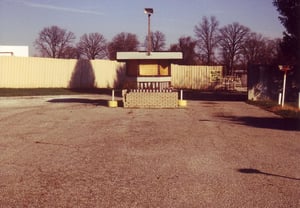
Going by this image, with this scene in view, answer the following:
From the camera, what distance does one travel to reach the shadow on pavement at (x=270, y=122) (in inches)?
540

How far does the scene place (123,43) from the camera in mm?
98750

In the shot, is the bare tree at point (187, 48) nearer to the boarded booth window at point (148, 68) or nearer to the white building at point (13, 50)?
the white building at point (13, 50)

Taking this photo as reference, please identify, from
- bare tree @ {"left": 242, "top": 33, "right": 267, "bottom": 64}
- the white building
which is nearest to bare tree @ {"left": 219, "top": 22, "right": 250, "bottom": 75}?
bare tree @ {"left": 242, "top": 33, "right": 267, "bottom": 64}

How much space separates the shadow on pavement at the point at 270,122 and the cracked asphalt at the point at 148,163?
4 centimetres

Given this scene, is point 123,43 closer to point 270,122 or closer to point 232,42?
point 232,42

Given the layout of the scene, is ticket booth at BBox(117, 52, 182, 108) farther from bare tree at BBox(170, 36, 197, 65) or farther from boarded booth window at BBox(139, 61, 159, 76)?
bare tree at BBox(170, 36, 197, 65)

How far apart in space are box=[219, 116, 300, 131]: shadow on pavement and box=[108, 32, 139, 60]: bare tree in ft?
260

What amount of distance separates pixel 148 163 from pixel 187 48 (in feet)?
240

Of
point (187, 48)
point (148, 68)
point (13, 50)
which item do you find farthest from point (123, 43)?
point (148, 68)

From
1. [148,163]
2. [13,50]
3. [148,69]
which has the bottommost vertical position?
[148,163]

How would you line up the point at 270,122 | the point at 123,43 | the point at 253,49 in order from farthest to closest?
the point at 123,43 < the point at 253,49 < the point at 270,122

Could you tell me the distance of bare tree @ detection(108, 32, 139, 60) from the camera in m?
95.6

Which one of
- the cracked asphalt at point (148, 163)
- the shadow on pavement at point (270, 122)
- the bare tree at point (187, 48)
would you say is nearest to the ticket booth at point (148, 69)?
the shadow on pavement at point (270, 122)

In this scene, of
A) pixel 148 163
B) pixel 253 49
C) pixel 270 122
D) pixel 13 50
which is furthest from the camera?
pixel 253 49
